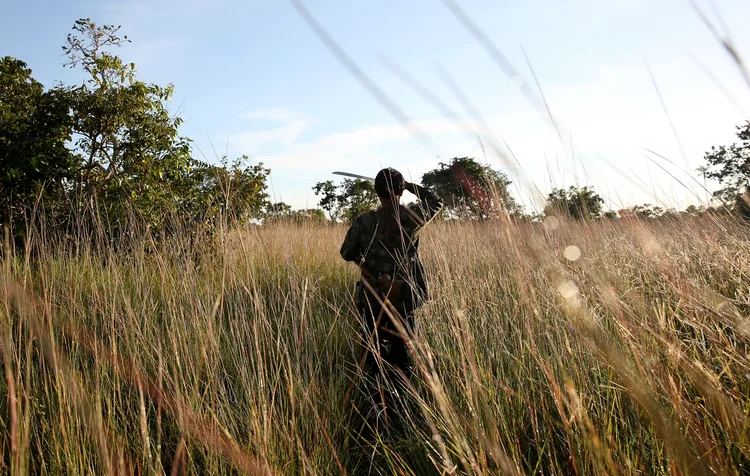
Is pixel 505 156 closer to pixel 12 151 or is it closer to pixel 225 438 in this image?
pixel 225 438

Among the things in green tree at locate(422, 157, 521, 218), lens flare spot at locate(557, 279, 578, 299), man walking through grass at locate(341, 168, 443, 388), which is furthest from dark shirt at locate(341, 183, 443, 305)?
lens flare spot at locate(557, 279, 578, 299)

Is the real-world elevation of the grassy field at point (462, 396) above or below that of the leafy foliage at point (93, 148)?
below

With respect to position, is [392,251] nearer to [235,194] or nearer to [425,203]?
[425,203]

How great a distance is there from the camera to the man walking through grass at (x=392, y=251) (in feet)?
10.2

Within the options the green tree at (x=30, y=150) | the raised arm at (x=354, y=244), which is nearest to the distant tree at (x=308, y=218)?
the green tree at (x=30, y=150)

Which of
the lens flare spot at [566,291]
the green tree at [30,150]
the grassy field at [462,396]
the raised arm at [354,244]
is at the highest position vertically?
the green tree at [30,150]

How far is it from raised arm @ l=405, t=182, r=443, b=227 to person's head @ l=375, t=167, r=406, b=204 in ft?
0.49

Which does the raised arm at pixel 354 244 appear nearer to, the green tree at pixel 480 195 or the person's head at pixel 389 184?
the person's head at pixel 389 184

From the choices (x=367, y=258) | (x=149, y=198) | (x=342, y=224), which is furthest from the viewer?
(x=342, y=224)

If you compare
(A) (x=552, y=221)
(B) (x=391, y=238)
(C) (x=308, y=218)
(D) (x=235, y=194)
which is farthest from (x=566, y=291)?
(C) (x=308, y=218)

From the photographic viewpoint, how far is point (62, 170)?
18.2ft

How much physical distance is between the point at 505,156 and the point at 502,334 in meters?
1.79

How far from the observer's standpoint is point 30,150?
212 inches

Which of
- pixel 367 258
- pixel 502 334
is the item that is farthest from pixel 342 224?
pixel 502 334
